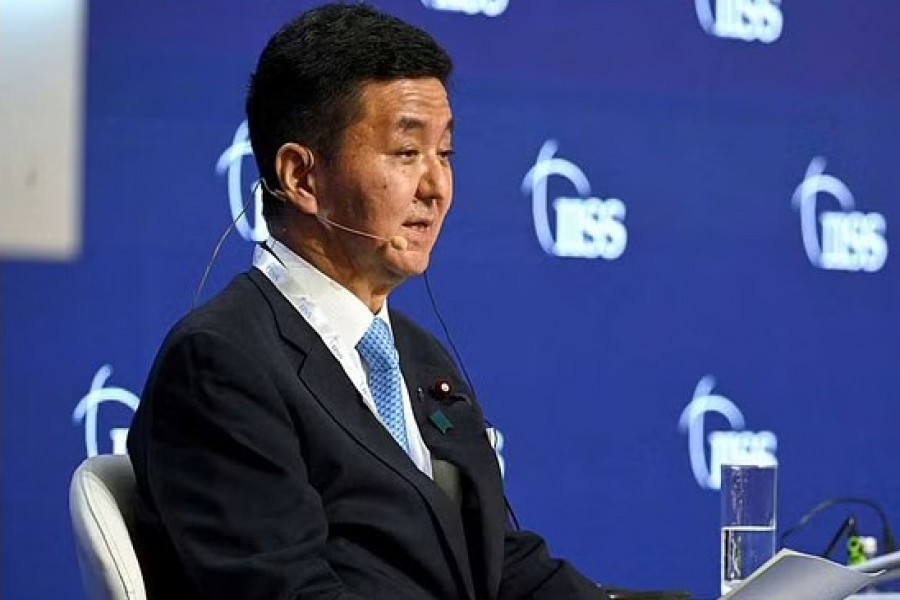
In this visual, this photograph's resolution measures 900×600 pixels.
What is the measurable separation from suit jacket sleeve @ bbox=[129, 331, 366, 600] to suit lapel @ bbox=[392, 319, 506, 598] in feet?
0.75

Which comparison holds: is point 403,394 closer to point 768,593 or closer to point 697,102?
point 768,593

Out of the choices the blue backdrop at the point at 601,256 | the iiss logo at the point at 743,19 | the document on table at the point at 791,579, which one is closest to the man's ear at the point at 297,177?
the document on table at the point at 791,579

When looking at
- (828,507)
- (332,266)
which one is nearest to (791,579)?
(332,266)

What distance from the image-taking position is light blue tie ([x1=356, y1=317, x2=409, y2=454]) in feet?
5.93

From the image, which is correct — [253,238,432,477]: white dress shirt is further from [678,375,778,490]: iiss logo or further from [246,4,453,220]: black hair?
[678,375,778,490]: iiss logo

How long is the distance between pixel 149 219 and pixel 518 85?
2.51 ft

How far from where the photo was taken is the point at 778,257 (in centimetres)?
340

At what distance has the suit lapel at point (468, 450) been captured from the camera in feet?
5.84

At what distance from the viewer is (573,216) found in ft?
10.4

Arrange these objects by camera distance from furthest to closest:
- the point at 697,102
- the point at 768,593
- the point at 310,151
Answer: the point at 697,102, the point at 310,151, the point at 768,593

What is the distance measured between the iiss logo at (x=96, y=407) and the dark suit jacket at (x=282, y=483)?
98 centimetres

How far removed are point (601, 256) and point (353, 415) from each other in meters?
1.56

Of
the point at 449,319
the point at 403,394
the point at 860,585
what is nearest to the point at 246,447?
the point at 403,394

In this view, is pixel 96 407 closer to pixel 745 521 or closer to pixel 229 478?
pixel 745 521
